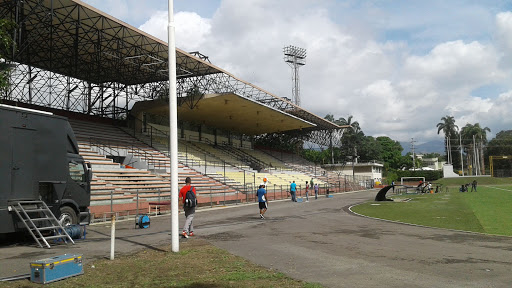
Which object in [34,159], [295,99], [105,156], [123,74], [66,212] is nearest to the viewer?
[34,159]

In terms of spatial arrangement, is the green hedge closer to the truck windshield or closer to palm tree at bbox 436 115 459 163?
palm tree at bbox 436 115 459 163

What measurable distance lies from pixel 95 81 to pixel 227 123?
18.6 meters

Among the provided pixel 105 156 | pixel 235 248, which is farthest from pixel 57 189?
pixel 105 156

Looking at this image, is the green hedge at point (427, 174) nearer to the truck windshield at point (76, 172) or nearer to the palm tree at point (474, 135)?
the palm tree at point (474, 135)

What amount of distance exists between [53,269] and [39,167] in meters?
6.00

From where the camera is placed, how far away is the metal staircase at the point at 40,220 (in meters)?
10.5

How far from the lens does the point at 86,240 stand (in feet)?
38.9

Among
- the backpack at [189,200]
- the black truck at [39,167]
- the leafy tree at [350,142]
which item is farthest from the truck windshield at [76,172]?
the leafy tree at [350,142]

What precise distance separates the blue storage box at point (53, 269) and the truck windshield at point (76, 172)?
6906 mm

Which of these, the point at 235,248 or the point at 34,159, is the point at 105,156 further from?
the point at 235,248

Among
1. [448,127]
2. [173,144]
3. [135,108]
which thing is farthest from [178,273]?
[448,127]

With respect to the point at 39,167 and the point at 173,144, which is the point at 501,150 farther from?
the point at 39,167

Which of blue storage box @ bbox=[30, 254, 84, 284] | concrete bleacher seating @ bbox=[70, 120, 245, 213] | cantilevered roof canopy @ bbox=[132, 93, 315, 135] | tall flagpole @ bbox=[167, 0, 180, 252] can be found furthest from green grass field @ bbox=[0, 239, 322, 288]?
cantilevered roof canopy @ bbox=[132, 93, 315, 135]

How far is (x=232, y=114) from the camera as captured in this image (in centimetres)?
4550
